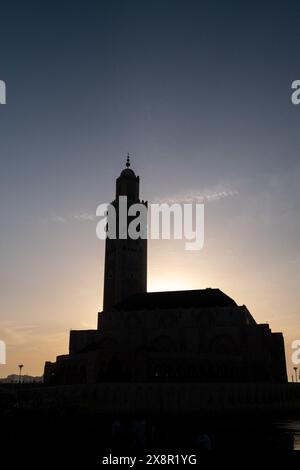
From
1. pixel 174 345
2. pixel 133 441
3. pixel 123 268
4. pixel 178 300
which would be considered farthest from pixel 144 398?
pixel 123 268

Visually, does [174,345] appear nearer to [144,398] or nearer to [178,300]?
[178,300]

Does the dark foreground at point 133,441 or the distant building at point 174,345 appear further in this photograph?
the distant building at point 174,345

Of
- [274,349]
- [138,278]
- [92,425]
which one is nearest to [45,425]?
[92,425]

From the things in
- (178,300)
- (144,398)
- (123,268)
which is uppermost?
(123,268)

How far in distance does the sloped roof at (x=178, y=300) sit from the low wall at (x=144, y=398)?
1865 cm

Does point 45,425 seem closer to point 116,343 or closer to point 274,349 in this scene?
point 116,343

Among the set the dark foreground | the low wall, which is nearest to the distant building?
the low wall

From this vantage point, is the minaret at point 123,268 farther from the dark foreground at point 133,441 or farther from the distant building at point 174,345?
the dark foreground at point 133,441

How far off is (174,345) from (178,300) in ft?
24.2

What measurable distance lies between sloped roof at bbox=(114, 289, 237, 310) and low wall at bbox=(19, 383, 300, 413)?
18.6 m

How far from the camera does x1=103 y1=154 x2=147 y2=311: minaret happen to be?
260 feet

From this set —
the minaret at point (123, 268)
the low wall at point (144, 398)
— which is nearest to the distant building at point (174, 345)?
the minaret at point (123, 268)

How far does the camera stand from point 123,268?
79.6 metres

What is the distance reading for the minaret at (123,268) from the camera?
260 ft
